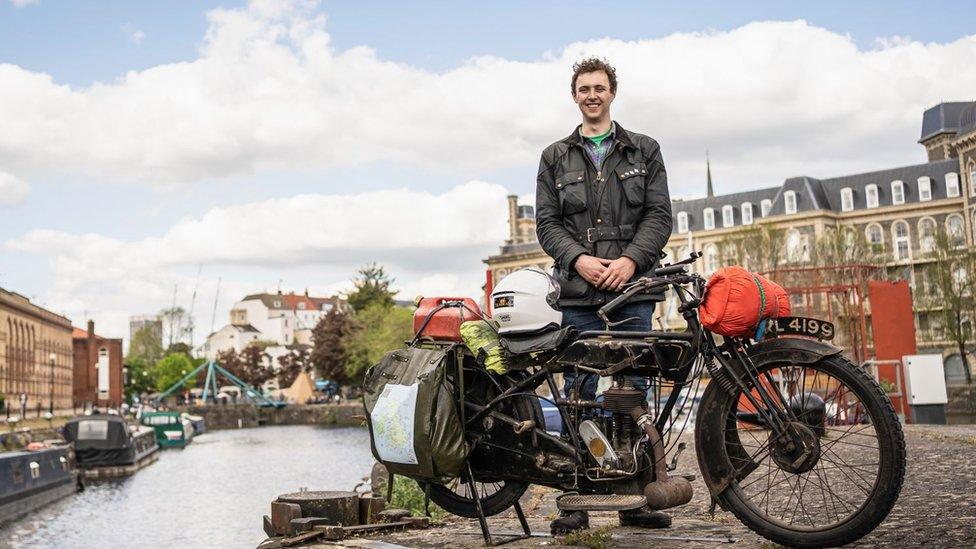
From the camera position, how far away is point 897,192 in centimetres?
9319

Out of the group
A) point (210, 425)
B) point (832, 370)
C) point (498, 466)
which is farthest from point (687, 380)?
point (210, 425)

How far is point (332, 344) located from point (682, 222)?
41551 millimetres

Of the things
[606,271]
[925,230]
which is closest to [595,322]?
[606,271]

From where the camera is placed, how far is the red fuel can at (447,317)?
604 cm

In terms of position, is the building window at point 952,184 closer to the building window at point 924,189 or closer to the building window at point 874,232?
the building window at point 924,189

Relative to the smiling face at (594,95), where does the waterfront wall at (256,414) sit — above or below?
below

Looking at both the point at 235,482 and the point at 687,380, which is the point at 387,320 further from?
the point at 687,380

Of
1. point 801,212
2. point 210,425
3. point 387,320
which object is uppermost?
point 801,212

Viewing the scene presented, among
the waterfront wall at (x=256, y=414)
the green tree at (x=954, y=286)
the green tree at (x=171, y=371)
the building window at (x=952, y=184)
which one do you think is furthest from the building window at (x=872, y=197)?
the green tree at (x=171, y=371)

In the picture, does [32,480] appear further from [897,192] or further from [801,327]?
[897,192]

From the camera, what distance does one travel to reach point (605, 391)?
5.25 m

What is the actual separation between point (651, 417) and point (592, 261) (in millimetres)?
945

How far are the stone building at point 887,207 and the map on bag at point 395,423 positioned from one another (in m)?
73.4

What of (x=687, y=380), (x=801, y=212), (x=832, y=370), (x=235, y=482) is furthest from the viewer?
(x=801, y=212)
